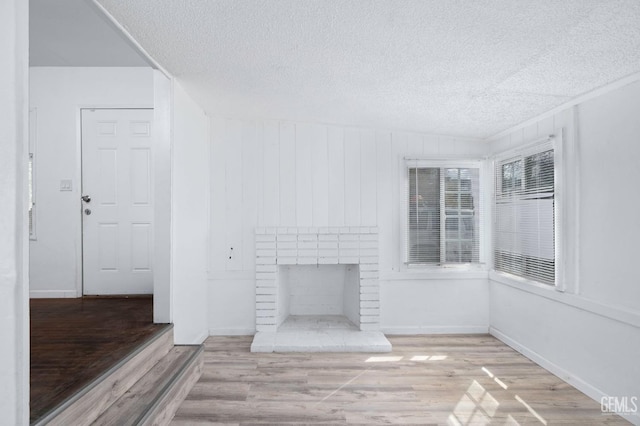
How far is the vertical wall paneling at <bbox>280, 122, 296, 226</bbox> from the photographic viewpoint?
423 centimetres

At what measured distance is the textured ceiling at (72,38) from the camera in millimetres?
2941

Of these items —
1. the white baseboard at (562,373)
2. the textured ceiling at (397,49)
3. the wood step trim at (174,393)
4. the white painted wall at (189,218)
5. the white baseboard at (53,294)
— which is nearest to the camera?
the textured ceiling at (397,49)

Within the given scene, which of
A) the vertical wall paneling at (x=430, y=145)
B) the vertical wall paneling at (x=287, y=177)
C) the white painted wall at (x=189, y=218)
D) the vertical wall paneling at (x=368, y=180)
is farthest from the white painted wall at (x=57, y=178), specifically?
the vertical wall paneling at (x=430, y=145)

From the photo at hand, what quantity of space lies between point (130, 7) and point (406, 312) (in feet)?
12.9

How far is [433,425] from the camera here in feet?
7.80

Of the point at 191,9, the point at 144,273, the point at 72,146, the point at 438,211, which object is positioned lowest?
the point at 144,273

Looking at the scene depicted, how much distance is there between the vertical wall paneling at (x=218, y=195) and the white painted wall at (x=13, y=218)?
2729 millimetres

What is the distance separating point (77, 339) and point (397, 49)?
3055 millimetres

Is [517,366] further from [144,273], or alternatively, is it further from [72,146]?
[72,146]

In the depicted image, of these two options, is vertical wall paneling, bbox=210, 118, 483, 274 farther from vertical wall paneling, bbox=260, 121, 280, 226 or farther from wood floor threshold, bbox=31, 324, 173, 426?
wood floor threshold, bbox=31, 324, 173, 426

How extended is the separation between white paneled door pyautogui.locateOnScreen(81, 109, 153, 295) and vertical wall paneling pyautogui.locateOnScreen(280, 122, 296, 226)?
1569 millimetres

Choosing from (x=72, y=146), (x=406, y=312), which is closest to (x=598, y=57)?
(x=406, y=312)

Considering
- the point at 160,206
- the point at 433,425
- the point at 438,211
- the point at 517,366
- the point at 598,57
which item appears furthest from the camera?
the point at 438,211

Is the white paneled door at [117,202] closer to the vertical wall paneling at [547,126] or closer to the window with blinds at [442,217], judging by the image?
the window with blinds at [442,217]
